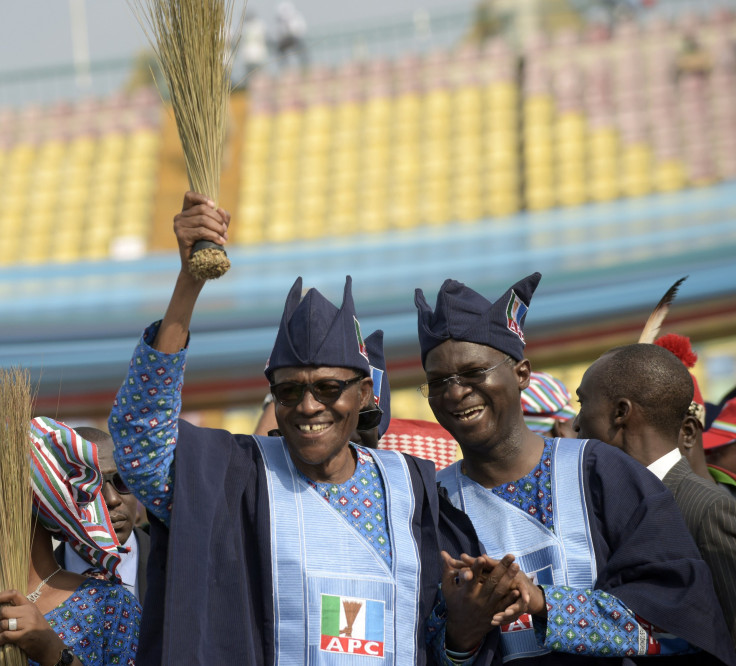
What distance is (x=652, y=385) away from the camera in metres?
2.96

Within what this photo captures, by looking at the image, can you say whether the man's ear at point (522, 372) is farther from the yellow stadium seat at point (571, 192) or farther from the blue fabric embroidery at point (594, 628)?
the yellow stadium seat at point (571, 192)

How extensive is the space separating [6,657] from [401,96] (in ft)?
40.0

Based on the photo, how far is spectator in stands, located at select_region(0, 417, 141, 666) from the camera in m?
2.52

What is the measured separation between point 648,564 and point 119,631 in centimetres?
121

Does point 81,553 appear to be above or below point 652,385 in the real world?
below

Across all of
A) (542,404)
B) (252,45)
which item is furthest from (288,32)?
(542,404)

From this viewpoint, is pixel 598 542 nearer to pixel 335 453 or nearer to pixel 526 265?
pixel 335 453

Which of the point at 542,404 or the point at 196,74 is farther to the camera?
the point at 542,404

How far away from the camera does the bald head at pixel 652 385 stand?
296cm

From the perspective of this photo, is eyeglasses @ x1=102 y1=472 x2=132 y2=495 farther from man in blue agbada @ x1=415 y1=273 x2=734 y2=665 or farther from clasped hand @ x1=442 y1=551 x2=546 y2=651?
clasped hand @ x1=442 y1=551 x2=546 y2=651

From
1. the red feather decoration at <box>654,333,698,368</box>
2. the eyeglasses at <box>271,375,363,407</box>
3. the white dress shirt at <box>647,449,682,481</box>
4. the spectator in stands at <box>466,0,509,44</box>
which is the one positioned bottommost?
the white dress shirt at <box>647,449,682,481</box>

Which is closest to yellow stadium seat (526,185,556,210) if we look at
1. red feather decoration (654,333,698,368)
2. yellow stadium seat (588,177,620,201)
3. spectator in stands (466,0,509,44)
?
yellow stadium seat (588,177,620,201)

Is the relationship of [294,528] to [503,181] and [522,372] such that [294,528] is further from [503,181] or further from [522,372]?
[503,181]

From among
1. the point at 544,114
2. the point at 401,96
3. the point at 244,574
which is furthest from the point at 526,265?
the point at 244,574
